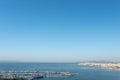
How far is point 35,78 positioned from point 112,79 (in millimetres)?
24529

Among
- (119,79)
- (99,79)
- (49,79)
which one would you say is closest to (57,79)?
(49,79)

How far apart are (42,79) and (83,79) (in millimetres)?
13277

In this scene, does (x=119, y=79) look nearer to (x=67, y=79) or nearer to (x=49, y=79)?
(x=67, y=79)

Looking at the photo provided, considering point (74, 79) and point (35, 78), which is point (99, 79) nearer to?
point (74, 79)

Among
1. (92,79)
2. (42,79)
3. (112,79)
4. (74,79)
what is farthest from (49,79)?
(112,79)

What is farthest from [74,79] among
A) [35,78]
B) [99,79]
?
[35,78]

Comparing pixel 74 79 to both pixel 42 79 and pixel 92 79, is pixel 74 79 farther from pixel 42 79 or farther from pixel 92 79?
pixel 42 79

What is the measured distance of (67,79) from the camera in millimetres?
73812

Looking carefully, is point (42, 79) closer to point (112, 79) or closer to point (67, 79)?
point (67, 79)

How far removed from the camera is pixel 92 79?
2808 inches

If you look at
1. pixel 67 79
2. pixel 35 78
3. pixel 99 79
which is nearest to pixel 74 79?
pixel 67 79

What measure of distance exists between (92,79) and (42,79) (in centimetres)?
1602

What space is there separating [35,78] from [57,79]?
727 cm

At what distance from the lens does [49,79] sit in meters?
73.8
